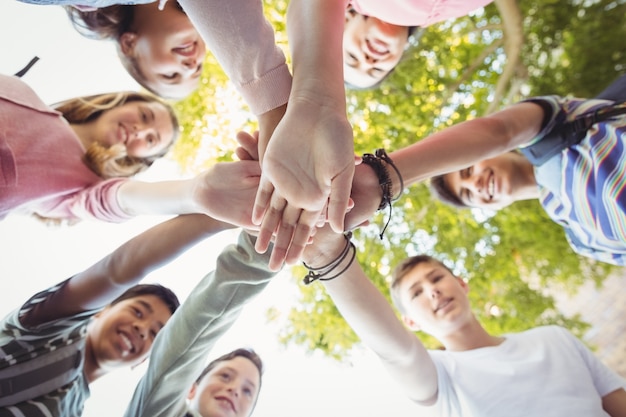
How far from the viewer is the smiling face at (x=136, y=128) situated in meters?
2.18

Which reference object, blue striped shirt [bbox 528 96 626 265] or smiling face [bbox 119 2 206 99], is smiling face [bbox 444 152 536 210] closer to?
blue striped shirt [bbox 528 96 626 265]

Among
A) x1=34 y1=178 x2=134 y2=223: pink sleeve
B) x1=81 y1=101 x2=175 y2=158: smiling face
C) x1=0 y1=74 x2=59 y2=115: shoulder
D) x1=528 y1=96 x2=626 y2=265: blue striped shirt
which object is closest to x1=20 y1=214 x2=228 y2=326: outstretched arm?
x1=34 y1=178 x2=134 y2=223: pink sleeve

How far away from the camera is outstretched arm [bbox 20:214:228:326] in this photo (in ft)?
4.96

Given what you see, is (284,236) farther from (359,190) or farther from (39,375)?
(39,375)

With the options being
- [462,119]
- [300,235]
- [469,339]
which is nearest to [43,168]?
[300,235]

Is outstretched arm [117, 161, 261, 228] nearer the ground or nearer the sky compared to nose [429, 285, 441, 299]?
nearer the sky

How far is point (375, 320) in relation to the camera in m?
1.52

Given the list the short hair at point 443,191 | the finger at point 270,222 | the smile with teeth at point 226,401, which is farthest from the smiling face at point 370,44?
the smile with teeth at point 226,401

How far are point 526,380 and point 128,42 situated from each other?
2558 millimetres

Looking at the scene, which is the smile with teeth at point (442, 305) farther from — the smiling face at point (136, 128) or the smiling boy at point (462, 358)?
the smiling face at point (136, 128)

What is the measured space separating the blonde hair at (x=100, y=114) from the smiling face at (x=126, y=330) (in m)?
0.68

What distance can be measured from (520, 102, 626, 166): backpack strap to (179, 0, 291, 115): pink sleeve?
4.15 feet

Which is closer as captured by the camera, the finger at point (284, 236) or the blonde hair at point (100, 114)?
the finger at point (284, 236)

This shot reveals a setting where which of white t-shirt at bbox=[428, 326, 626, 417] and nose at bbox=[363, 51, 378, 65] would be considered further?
nose at bbox=[363, 51, 378, 65]
